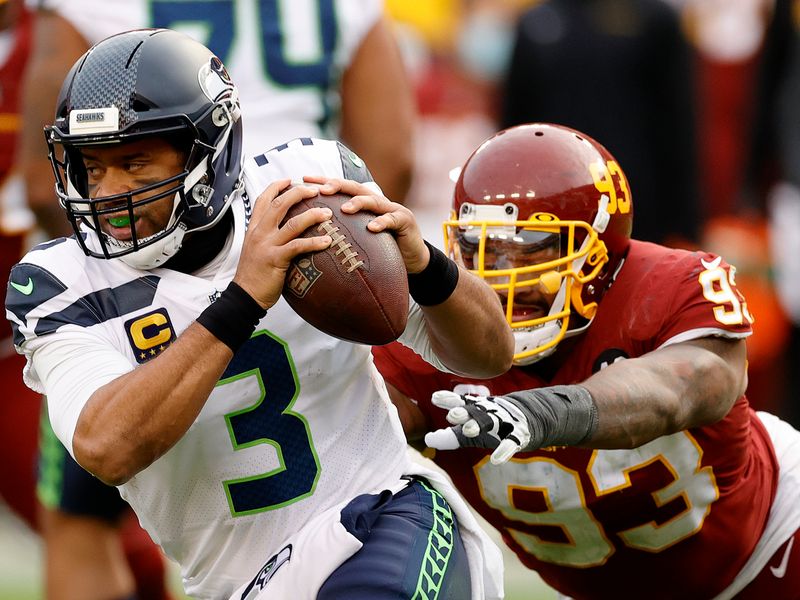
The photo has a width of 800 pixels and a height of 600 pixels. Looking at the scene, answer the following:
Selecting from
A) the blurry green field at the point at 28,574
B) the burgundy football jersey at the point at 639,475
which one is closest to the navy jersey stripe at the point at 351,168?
the burgundy football jersey at the point at 639,475

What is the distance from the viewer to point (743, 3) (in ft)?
26.1

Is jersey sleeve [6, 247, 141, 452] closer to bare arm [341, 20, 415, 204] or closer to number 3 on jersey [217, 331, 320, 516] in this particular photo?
number 3 on jersey [217, 331, 320, 516]

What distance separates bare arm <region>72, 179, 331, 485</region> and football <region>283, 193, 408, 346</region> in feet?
0.11

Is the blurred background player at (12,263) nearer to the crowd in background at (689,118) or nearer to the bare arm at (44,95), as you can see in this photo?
the crowd in background at (689,118)

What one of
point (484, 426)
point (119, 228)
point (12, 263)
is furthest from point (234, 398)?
point (12, 263)

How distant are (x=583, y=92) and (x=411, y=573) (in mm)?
3590

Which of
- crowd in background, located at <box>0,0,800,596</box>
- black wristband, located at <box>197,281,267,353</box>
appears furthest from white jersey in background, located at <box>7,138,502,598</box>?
crowd in background, located at <box>0,0,800,596</box>

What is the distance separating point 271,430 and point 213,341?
0.37m

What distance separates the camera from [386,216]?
118 inches

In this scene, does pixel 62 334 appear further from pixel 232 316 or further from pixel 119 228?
pixel 232 316

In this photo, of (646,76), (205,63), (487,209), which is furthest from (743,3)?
(205,63)

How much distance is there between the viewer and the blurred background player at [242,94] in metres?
4.45

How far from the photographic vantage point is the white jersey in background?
120 inches

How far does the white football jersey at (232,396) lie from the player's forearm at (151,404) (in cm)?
12
